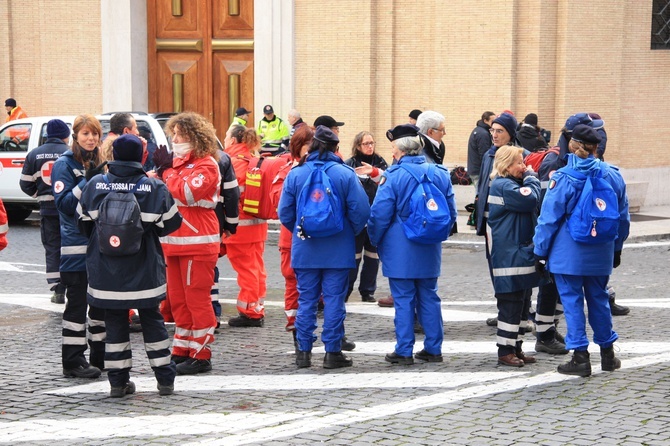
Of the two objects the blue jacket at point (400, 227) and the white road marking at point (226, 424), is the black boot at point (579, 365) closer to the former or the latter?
the white road marking at point (226, 424)

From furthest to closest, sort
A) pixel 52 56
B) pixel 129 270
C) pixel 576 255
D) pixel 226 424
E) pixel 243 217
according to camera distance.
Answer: pixel 52 56 → pixel 243 217 → pixel 576 255 → pixel 129 270 → pixel 226 424

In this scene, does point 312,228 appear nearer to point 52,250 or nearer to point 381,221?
point 381,221

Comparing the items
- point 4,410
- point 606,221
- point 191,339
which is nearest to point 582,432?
point 606,221

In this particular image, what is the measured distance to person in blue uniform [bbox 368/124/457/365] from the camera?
9.21 m

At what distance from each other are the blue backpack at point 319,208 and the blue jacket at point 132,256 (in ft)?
3.87

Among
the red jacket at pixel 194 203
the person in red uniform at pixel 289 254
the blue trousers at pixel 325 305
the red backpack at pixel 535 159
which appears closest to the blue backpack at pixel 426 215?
the blue trousers at pixel 325 305

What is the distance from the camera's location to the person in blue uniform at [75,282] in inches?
351

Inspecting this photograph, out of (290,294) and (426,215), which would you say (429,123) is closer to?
(426,215)

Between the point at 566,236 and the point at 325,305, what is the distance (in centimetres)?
193

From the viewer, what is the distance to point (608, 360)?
8930 millimetres

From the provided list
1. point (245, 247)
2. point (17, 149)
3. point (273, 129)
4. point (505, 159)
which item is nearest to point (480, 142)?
point (273, 129)

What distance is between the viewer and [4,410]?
797 cm

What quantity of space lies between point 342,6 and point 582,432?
17004 mm

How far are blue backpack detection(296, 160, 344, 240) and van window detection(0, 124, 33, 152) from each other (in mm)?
11752
